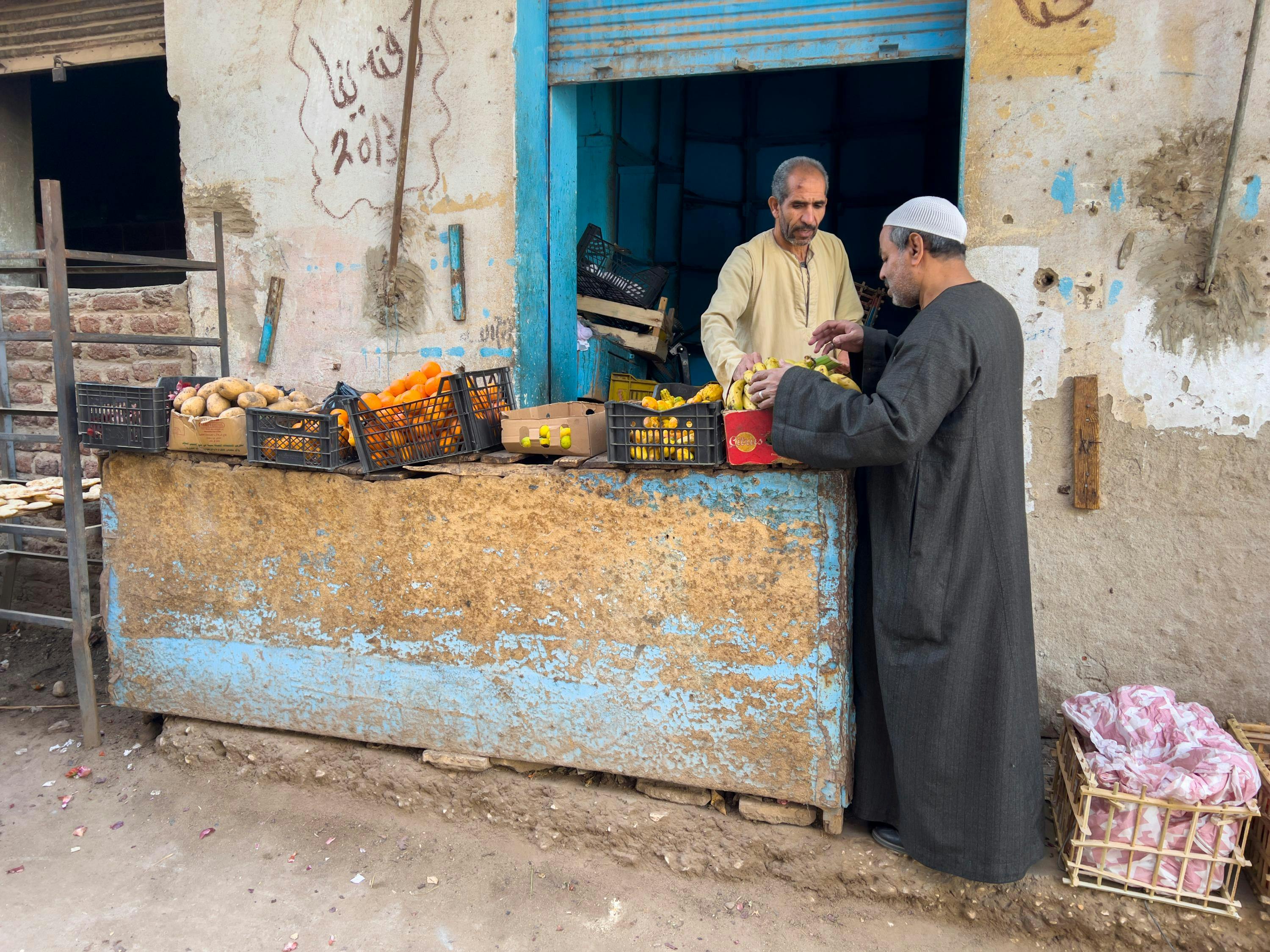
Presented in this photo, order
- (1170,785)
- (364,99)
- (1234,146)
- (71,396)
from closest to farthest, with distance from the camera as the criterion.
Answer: (1170,785), (1234,146), (71,396), (364,99)

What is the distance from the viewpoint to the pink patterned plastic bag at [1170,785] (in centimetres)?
246

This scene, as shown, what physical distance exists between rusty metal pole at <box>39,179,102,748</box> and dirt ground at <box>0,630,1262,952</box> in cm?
32

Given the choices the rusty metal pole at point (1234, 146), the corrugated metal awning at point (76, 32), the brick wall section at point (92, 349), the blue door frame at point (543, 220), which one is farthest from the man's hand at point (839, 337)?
the corrugated metal awning at point (76, 32)

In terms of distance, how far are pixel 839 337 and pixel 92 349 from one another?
14.4ft

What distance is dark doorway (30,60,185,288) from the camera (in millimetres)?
8602

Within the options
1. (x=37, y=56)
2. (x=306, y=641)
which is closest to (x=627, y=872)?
(x=306, y=641)

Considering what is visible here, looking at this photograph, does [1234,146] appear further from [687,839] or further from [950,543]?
[687,839]

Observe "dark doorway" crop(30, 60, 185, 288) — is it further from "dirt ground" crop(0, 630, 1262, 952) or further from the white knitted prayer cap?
the white knitted prayer cap

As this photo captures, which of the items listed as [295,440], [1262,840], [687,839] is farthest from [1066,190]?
[295,440]

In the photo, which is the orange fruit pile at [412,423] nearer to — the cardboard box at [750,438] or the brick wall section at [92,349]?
the cardboard box at [750,438]

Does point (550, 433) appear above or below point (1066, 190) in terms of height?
below

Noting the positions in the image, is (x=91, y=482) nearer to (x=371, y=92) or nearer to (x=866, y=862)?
(x=371, y=92)

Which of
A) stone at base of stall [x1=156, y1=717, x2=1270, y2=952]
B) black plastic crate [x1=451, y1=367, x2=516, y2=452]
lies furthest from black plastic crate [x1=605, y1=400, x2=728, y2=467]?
stone at base of stall [x1=156, y1=717, x2=1270, y2=952]

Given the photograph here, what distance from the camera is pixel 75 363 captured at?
516cm
